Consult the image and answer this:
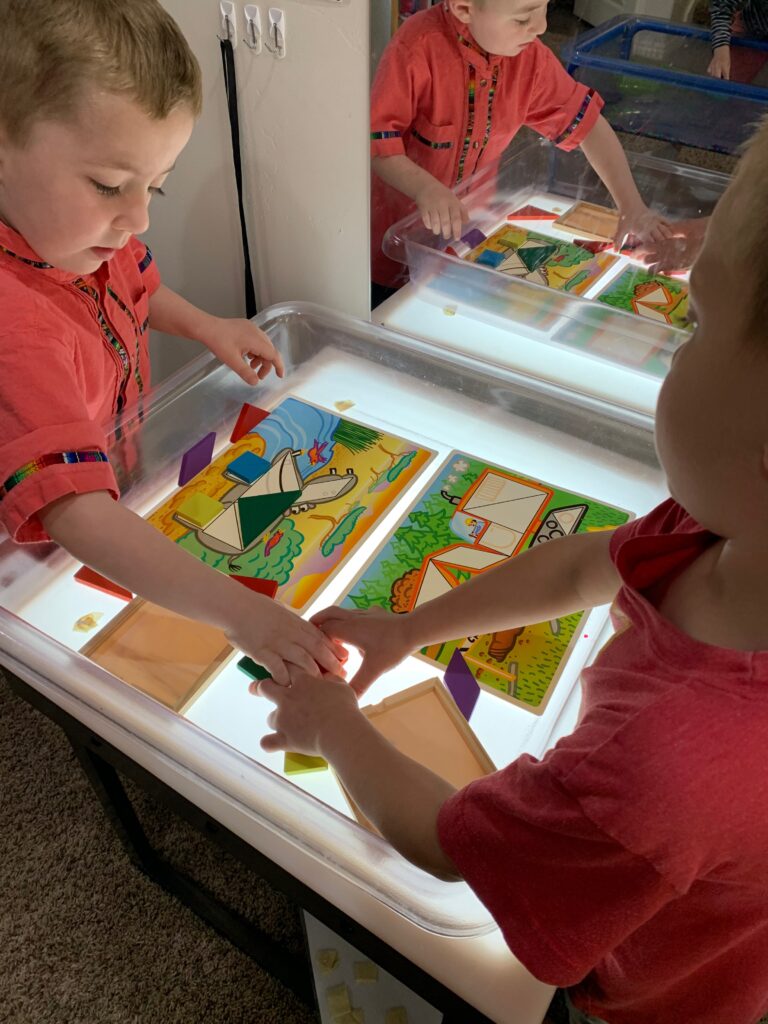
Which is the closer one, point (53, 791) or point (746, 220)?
point (746, 220)

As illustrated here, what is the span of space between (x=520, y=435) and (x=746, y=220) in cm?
54

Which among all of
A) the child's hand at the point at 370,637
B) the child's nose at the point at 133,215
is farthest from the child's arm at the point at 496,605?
the child's nose at the point at 133,215

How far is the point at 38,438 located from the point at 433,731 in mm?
369

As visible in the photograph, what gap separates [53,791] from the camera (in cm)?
94

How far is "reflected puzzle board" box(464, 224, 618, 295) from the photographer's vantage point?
95 cm

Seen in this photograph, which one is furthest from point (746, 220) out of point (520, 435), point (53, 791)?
point (53, 791)

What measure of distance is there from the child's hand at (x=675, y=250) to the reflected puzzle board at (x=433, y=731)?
1.85ft

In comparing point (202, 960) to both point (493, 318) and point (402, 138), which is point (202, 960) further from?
point (402, 138)

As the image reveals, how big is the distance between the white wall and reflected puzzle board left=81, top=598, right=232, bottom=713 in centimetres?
49

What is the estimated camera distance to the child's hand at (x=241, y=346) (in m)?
0.87

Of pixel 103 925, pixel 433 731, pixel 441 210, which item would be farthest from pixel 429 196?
pixel 103 925

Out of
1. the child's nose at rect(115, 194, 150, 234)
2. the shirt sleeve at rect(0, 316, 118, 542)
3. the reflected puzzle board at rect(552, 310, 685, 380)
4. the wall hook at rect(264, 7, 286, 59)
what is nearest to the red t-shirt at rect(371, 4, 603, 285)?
the wall hook at rect(264, 7, 286, 59)

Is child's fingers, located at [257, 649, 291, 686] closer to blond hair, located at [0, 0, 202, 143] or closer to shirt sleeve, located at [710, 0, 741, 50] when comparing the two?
blond hair, located at [0, 0, 202, 143]

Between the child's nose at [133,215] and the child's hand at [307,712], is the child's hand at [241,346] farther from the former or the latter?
the child's hand at [307,712]
